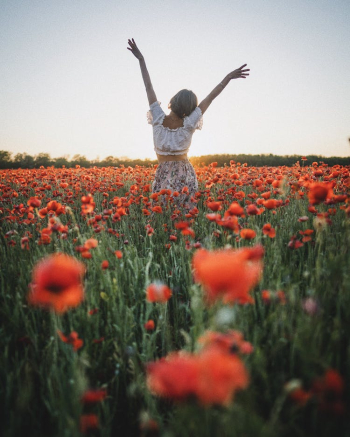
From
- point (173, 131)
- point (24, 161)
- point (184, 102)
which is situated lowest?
point (173, 131)

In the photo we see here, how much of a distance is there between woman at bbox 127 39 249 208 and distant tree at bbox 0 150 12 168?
1937 centimetres

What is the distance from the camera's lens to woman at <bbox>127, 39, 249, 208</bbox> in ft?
13.8

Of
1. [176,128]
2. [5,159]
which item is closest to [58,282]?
[176,128]

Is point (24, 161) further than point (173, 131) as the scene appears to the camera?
Yes

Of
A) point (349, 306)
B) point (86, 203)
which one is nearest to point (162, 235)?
point (86, 203)

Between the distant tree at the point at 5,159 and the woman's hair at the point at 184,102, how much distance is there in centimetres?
1969

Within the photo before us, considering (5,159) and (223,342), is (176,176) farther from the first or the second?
(5,159)

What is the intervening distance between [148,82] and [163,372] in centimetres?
454

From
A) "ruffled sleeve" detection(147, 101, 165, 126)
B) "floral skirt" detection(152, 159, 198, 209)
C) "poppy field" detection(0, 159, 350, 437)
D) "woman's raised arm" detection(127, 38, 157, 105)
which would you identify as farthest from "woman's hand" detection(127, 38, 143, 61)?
"poppy field" detection(0, 159, 350, 437)

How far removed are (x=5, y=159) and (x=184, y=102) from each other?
2244cm

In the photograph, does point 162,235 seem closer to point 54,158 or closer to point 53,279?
point 53,279

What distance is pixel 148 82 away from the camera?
428cm

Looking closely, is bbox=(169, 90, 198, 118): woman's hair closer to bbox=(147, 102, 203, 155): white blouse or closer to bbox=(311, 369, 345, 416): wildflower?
bbox=(147, 102, 203, 155): white blouse

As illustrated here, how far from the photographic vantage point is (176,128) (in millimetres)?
4344
